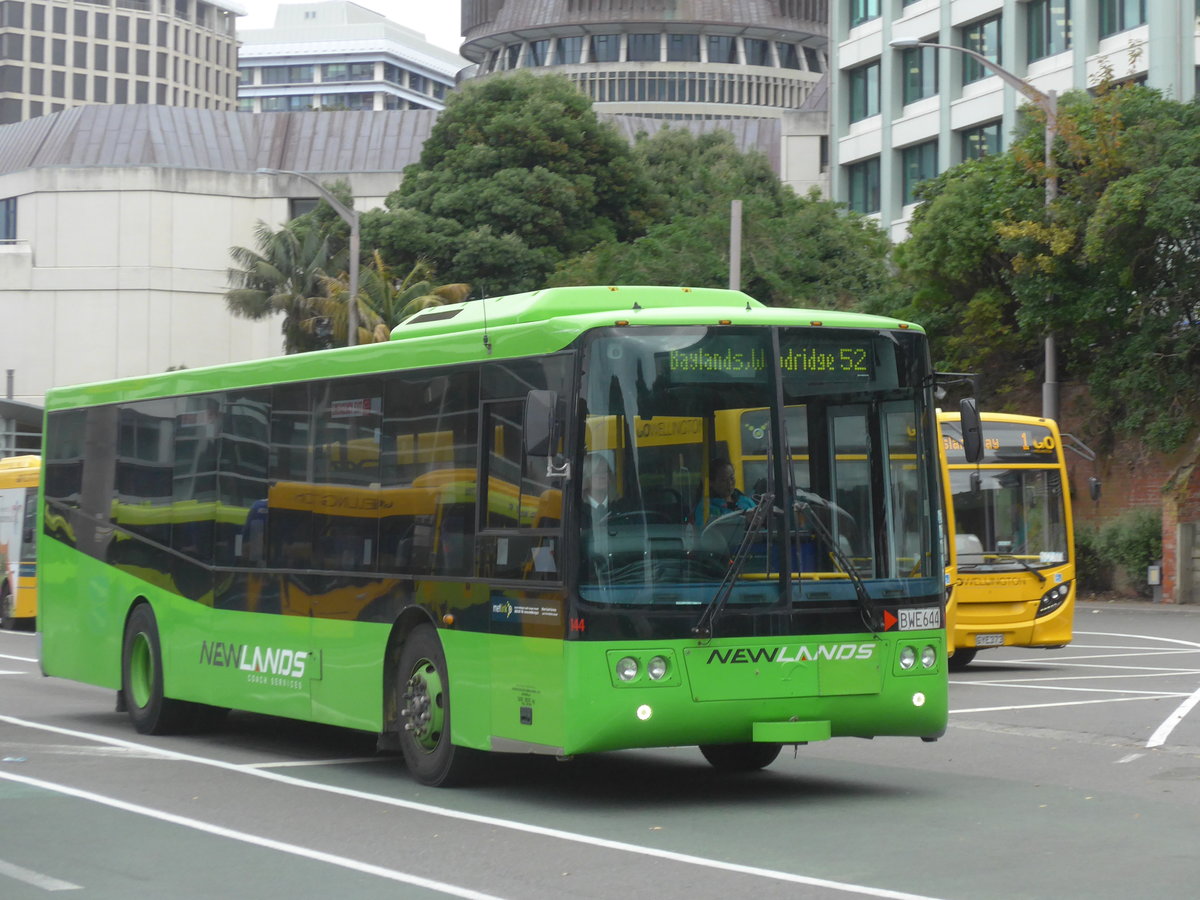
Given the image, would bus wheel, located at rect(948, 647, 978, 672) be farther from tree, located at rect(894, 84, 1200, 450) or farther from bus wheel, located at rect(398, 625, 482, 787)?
tree, located at rect(894, 84, 1200, 450)

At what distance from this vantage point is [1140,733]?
14.5 meters

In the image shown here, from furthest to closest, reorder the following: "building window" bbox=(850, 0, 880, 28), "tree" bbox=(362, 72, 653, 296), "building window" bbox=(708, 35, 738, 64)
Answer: "building window" bbox=(708, 35, 738, 64) → "building window" bbox=(850, 0, 880, 28) → "tree" bbox=(362, 72, 653, 296)

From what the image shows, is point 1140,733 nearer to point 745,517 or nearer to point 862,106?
point 745,517

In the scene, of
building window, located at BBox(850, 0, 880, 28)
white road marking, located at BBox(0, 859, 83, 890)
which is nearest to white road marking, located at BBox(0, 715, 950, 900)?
white road marking, located at BBox(0, 859, 83, 890)

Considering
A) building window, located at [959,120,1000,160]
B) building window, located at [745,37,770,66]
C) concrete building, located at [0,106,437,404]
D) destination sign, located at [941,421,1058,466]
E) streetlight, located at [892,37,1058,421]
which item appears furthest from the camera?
building window, located at [745,37,770,66]

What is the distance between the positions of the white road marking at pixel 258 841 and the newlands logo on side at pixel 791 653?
2496mm

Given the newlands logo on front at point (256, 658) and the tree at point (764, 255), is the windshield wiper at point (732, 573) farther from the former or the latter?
the tree at point (764, 255)

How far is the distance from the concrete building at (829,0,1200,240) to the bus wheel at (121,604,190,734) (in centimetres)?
3743

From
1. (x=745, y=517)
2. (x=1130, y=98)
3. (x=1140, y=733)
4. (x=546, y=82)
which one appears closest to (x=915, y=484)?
(x=745, y=517)

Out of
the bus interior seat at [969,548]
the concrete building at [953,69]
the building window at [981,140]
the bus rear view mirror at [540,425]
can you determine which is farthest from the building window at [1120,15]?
the bus rear view mirror at [540,425]

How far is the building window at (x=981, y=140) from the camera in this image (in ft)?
188

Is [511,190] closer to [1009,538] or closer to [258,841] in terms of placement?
[1009,538]

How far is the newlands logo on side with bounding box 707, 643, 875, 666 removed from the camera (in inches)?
412

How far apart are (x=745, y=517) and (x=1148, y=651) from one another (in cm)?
1470
